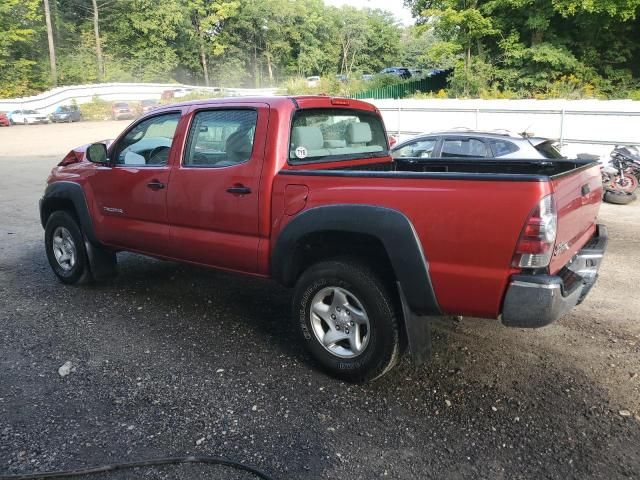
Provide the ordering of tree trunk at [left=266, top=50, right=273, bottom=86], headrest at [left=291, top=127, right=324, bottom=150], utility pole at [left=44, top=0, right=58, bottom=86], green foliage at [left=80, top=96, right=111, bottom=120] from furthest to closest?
1. tree trunk at [left=266, top=50, right=273, bottom=86]
2. utility pole at [left=44, top=0, right=58, bottom=86]
3. green foliage at [left=80, top=96, right=111, bottom=120]
4. headrest at [left=291, top=127, right=324, bottom=150]

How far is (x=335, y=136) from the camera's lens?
14.8 ft

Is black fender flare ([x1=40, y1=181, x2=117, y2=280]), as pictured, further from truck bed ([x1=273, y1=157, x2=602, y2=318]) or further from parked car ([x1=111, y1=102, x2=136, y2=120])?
parked car ([x1=111, y1=102, x2=136, y2=120])

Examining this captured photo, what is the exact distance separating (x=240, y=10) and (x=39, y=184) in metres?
53.9

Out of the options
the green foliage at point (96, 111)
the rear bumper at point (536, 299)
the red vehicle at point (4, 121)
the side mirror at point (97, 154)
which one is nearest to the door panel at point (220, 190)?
the side mirror at point (97, 154)

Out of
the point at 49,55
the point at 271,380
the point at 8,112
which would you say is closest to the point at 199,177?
the point at 271,380

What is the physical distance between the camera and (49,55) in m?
52.6

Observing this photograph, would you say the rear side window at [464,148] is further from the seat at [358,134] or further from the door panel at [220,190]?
the door panel at [220,190]

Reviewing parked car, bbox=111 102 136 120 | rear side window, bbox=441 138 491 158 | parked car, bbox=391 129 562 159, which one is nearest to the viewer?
parked car, bbox=391 129 562 159

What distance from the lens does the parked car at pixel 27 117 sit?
38.0m

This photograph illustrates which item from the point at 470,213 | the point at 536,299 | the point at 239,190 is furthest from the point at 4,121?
the point at 536,299

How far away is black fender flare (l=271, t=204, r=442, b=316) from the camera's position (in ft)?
10.3

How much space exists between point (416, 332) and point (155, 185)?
2549 millimetres

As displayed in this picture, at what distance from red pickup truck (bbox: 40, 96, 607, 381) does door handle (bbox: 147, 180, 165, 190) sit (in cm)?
1

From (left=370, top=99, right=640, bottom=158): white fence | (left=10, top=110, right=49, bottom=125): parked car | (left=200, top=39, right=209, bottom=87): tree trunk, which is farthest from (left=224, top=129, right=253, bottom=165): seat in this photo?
(left=200, top=39, right=209, bottom=87): tree trunk
